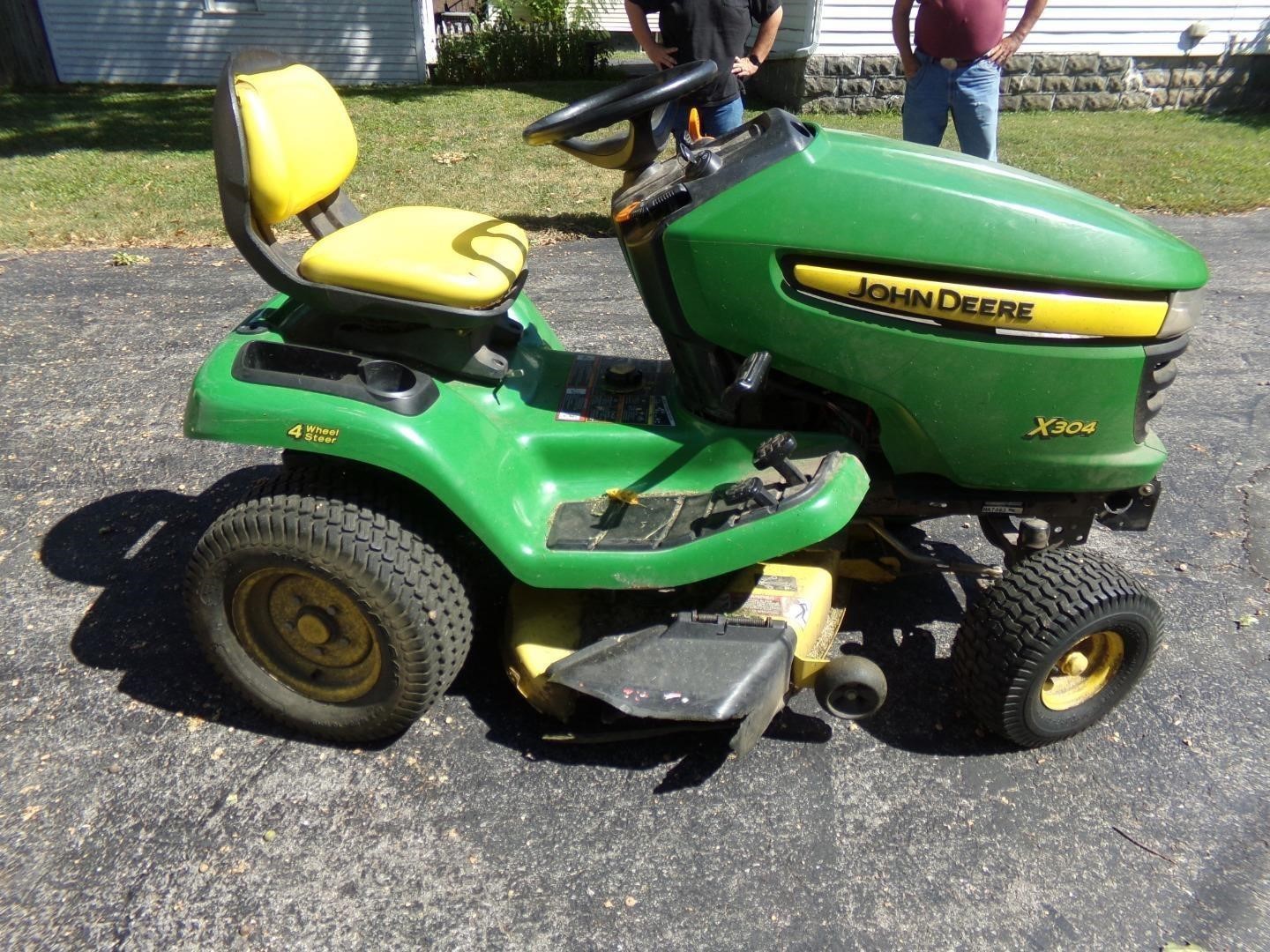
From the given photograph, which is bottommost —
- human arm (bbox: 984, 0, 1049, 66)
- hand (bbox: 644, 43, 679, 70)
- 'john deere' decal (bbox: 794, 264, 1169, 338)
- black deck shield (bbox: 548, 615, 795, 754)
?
black deck shield (bbox: 548, 615, 795, 754)

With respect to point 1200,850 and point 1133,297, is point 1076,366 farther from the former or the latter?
point 1200,850

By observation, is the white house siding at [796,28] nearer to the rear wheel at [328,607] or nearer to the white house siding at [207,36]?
the white house siding at [207,36]

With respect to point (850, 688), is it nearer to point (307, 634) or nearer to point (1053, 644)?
point (1053, 644)

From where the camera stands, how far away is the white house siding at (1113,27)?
9.85 m

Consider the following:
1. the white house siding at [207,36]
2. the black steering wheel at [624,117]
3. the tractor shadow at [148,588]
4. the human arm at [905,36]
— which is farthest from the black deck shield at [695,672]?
the white house siding at [207,36]

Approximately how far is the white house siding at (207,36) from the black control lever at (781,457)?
12.1m

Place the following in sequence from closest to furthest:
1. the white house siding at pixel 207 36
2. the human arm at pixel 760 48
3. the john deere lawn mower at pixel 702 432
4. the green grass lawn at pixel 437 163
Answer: the john deere lawn mower at pixel 702 432
the human arm at pixel 760 48
the green grass lawn at pixel 437 163
the white house siding at pixel 207 36

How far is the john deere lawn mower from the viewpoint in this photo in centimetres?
212

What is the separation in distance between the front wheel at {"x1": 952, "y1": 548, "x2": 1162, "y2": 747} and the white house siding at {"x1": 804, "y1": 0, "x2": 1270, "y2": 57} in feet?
29.3

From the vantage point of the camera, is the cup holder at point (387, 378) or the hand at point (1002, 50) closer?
the cup holder at point (387, 378)

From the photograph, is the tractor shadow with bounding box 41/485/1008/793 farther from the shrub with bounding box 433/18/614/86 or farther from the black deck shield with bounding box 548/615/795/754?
the shrub with bounding box 433/18/614/86

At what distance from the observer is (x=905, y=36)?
A: 4.90 meters

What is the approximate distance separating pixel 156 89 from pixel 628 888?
42.6 feet

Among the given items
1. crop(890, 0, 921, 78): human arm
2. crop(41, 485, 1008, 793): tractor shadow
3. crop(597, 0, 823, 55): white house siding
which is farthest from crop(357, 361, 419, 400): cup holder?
crop(597, 0, 823, 55): white house siding
